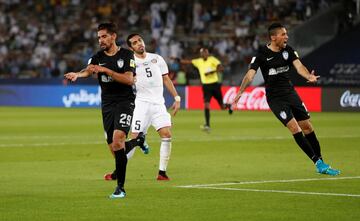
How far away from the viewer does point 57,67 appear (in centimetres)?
5188

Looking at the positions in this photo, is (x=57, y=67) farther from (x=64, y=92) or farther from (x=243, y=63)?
(x=243, y=63)

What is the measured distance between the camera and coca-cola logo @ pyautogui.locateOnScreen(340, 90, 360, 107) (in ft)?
132

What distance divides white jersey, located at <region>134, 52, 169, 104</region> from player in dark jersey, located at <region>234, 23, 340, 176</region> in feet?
5.14

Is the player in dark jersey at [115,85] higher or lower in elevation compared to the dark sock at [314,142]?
higher

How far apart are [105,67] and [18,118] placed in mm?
24130

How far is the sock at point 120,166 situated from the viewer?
13.3 metres

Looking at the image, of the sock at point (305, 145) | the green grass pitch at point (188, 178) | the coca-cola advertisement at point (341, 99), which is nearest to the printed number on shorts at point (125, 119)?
the green grass pitch at point (188, 178)

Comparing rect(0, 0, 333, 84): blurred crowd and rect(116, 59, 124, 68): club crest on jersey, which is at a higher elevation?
rect(116, 59, 124, 68): club crest on jersey

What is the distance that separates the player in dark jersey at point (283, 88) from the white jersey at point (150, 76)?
157 cm

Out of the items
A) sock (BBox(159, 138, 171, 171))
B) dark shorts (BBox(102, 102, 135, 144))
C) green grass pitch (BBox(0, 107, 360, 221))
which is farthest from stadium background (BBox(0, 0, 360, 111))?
dark shorts (BBox(102, 102, 135, 144))

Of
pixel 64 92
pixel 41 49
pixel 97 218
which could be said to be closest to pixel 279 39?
pixel 97 218

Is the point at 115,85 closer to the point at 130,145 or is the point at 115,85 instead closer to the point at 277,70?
the point at 130,145

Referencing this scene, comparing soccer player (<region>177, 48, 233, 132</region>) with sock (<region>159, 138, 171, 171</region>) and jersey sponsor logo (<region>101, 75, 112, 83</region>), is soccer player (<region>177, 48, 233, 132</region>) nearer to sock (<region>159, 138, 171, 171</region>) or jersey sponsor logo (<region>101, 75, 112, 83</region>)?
sock (<region>159, 138, 171, 171</region>)

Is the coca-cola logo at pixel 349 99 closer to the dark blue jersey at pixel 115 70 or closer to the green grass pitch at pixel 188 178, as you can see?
the green grass pitch at pixel 188 178
